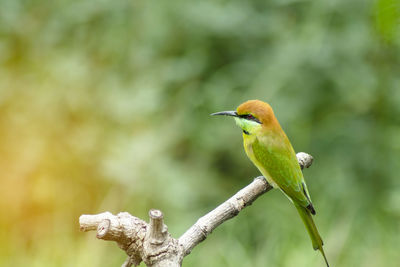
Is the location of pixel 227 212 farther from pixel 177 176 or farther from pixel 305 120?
pixel 305 120

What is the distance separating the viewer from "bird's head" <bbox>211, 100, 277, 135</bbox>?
147cm

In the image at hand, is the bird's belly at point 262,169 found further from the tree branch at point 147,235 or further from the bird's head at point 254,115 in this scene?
the tree branch at point 147,235

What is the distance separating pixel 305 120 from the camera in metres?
3.13

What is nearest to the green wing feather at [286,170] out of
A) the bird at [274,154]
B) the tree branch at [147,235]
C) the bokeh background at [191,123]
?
the bird at [274,154]

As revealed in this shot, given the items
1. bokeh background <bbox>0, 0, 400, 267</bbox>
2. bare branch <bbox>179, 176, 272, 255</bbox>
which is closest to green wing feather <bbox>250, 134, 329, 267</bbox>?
bare branch <bbox>179, 176, 272, 255</bbox>

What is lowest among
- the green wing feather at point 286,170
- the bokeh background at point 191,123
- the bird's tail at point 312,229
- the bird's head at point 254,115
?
the bird's tail at point 312,229

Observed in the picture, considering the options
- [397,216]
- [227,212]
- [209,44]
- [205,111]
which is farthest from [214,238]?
[227,212]

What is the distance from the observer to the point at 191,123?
318 cm

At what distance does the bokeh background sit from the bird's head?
1.20 meters

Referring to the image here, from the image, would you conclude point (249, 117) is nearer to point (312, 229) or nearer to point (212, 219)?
point (312, 229)

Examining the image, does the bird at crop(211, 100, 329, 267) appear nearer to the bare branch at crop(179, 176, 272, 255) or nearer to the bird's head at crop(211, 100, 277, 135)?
the bird's head at crop(211, 100, 277, 135)

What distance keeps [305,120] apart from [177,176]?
0.87 m

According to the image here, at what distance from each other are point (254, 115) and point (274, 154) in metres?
0.14

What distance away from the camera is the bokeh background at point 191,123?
9.07 ft
